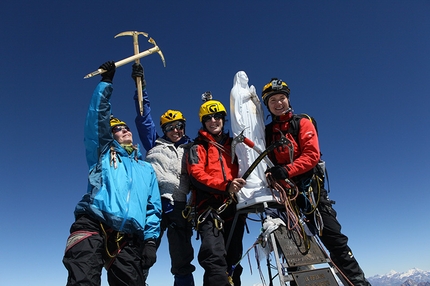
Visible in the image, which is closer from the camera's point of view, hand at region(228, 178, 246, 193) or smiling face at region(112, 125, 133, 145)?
hand at region(228, 178, 246, 193)

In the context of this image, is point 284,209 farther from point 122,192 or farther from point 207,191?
point 122,192

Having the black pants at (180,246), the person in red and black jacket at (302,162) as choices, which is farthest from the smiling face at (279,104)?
the black pants at (180,246)

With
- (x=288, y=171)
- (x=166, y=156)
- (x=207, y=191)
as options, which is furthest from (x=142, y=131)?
(x=288, y=171)

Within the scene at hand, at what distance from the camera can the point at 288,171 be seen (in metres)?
4.69

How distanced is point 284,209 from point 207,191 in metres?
1.45

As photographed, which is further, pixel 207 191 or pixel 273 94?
pixel 273 94

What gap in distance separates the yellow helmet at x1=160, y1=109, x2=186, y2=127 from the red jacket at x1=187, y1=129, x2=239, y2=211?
4.16 feet

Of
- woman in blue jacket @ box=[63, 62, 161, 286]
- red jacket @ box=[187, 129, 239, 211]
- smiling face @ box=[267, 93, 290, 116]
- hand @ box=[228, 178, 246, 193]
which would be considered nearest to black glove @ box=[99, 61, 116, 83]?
woman in blue jacket @ box=[63, 62, 161, 286]

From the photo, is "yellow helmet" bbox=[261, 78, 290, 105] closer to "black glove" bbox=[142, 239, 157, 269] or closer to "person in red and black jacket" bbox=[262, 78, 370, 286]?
"person in red and black jacket" bbox=[262, 78, 370, 286]

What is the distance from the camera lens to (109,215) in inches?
158

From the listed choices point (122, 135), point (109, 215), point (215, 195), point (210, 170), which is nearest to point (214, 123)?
point (210, 170)

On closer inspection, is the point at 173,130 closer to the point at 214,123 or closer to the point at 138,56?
the point at 214,123

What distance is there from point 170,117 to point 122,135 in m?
1.38

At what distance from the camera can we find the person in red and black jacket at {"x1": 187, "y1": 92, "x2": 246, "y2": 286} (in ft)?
15.0
